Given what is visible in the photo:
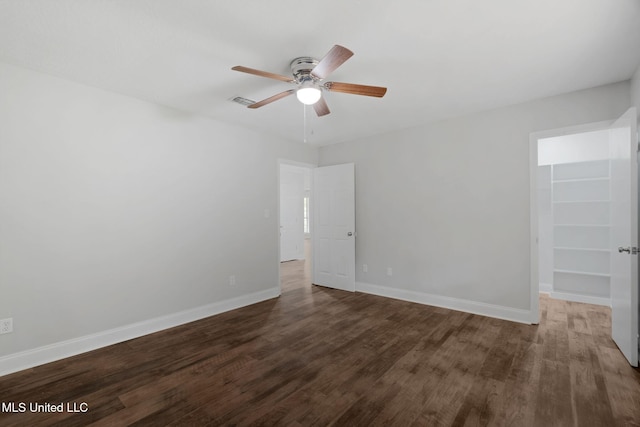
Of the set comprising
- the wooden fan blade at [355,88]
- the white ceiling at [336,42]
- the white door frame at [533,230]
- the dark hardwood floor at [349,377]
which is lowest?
the dark hardwood floor at [349,377]

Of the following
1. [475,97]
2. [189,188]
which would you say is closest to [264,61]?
[189,188]

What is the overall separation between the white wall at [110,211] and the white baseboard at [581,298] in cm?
454

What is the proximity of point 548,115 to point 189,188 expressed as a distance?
428cm

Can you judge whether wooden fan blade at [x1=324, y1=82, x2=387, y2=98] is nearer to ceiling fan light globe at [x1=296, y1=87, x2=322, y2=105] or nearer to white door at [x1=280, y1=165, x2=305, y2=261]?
ceiling fan light globe at [x1=296, y1=87, x2=322, y2=105]

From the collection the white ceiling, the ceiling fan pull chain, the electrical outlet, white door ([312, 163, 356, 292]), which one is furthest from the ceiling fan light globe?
the electrical outlet

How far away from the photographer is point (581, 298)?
4246 mm

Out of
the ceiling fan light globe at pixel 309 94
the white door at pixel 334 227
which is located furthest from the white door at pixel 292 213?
the ceiling fan light globe at pixel 309 94

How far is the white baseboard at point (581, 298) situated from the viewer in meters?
4.10

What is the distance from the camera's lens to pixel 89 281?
9.48ft

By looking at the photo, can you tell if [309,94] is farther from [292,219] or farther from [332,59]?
[292,219]

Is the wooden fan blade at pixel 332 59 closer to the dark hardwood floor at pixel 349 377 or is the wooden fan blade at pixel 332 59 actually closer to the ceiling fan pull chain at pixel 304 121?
the ceiling fan pull chain at pixel 304 121

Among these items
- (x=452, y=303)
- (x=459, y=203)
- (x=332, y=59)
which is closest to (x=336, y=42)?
(x=332, y=59)

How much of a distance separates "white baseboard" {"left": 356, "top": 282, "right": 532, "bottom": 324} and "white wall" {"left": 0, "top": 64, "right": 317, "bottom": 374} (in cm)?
192

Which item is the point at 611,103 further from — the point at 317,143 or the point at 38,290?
the point at 38,290
